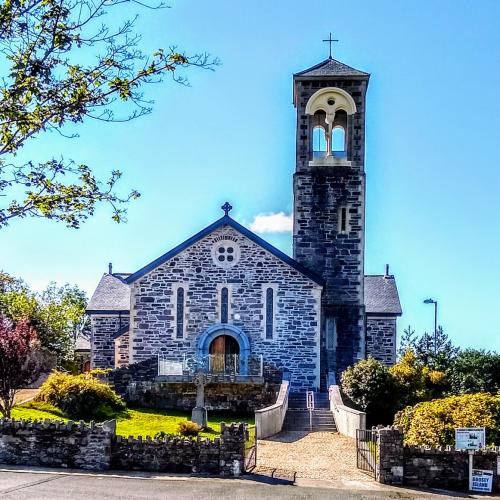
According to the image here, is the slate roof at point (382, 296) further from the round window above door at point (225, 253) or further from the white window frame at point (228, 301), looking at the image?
the round window above door at point (225, 253)

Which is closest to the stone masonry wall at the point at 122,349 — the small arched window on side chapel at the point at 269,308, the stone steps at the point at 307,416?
the small arched window on side chapel at the point at 269,308

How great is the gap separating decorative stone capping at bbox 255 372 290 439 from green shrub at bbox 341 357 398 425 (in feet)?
8.85

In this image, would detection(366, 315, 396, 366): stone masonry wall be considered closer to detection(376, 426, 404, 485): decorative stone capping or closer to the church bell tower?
the church bell tower

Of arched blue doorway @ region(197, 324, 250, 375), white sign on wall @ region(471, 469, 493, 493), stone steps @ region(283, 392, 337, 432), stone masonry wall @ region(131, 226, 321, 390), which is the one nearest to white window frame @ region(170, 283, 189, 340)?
stone masonry wall @ region(131, 226, 321, 390)

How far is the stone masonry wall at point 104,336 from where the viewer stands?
36.0 m

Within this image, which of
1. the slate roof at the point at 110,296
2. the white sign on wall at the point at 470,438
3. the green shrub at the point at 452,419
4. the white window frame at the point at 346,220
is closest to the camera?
the white sign on wall at the point at 470,438

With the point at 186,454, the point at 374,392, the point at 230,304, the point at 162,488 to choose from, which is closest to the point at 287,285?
the point at 230,304

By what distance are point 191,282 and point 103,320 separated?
26.6ft

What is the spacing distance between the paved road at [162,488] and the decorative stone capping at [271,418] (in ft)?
13.3

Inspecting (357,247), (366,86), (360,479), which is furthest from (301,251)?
(360,479)

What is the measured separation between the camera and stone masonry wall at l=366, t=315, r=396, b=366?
3534cm

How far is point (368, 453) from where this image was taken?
17.0m

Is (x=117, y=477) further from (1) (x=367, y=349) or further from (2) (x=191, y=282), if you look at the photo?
(1) (x=367, y=349)

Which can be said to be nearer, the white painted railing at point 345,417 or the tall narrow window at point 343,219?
the white painted railing at point 345,417
